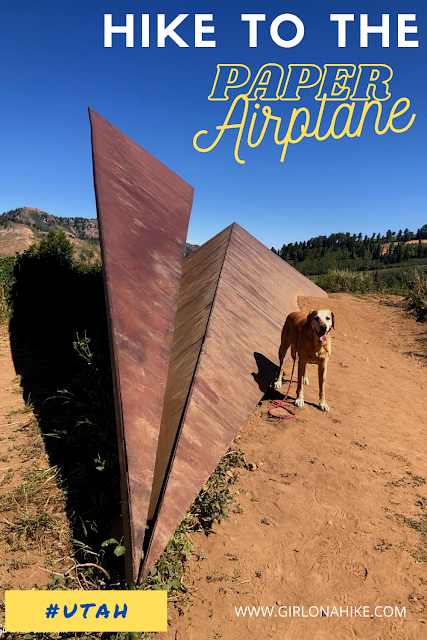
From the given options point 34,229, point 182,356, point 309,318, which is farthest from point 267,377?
Answer: point 34,229

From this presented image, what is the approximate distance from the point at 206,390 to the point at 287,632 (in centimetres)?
183

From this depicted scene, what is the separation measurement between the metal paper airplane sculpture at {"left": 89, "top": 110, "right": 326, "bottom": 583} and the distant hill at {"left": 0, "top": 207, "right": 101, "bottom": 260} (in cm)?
10059

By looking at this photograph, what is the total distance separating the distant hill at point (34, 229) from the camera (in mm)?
118562

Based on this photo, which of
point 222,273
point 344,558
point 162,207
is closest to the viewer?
point 344,558

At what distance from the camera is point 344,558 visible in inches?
137

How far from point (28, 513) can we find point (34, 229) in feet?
501

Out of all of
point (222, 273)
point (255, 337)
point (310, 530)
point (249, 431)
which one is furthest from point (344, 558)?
point (222, 273)

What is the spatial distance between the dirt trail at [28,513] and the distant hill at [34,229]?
103 meters

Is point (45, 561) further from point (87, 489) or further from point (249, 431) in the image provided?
point (249, 431)

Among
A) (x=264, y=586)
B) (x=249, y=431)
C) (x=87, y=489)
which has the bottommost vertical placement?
(x=264, y=586)

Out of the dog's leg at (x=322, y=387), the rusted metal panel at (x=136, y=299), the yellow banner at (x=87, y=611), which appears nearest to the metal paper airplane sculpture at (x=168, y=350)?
the rusted metal panel at (x=136, y=299)

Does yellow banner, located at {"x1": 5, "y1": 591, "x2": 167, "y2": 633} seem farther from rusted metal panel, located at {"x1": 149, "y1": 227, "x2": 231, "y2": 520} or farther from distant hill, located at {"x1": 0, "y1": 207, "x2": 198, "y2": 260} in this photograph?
distant hill, located at {"x1": 0, "y1": 207, "x2": 198, "y2": 260}

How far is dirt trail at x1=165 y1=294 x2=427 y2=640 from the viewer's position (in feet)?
9.59

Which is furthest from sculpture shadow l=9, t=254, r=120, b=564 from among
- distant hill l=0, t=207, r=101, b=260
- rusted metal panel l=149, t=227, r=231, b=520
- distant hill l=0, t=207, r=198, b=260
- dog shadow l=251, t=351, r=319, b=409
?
distant hill l=0, t=207, r=198, b=260
